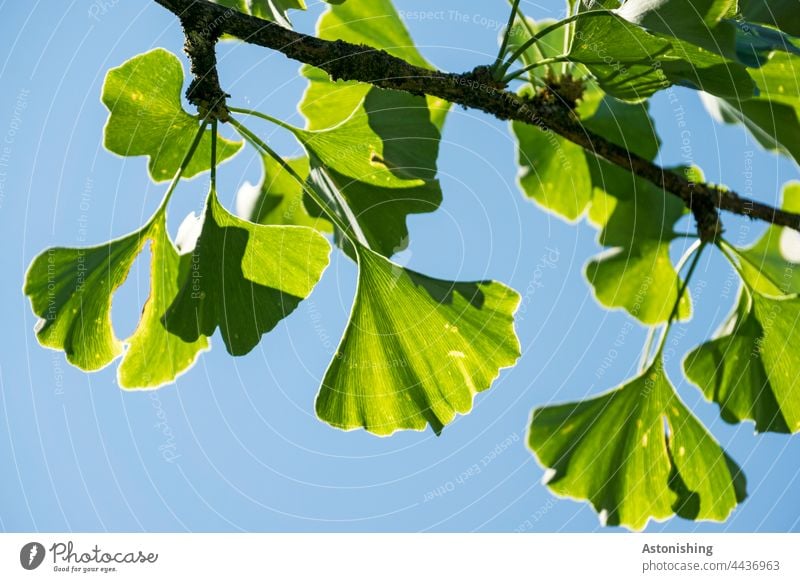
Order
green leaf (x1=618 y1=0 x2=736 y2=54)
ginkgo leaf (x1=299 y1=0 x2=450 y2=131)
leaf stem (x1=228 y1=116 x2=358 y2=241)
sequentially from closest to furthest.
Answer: green leaf (x1=618 y1=0 x2=736 y2=54), leaf stem (x1=228 y1=116 x2=358 y2=241), ginkgo leaf (x1=299 y1=0 x2=450 y2=131)

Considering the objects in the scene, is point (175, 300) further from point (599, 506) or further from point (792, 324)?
point (792, 324)

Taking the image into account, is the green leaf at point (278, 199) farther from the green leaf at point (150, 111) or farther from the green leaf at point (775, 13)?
the green leaf at point (775, 13)

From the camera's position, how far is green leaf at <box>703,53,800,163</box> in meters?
0.62

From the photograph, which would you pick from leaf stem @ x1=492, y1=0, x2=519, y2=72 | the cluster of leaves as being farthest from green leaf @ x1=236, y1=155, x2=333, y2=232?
leaf stem @ x1=492, y1=0, x2=519, y2=72

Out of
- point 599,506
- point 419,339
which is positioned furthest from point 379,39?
point 599,506

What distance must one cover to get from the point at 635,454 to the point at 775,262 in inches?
12.1

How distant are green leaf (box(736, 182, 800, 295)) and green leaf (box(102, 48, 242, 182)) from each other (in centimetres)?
62

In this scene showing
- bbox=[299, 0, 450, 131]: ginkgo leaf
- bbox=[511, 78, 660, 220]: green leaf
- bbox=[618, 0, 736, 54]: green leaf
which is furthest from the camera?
bbox=[511, 78, 660, 220]: green leaf

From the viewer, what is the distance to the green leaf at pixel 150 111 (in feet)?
1.91

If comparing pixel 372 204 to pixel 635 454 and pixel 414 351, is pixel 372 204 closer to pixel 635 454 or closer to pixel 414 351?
pixel 414 351

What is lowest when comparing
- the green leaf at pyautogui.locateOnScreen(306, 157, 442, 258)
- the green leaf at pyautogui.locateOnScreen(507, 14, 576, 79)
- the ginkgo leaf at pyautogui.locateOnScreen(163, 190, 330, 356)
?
the ginkgo leaf at pyautogui.locateOnScreen(163, 190, 330, 356)

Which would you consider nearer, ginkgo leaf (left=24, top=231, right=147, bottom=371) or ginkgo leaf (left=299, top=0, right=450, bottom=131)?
ginkgo leaf (left=24, top=231, right=147, bottom=371)

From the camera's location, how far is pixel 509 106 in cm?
60
